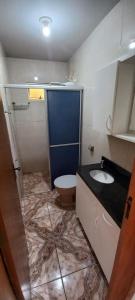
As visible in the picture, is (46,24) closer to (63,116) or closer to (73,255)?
(63,116)

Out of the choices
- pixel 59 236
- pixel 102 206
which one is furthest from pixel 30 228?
pixel 102 206

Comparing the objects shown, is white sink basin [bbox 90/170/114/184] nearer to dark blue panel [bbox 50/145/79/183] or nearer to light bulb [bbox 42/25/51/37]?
dark blue panel [bbox 50/145/79/183]

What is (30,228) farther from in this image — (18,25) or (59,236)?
(18,25)

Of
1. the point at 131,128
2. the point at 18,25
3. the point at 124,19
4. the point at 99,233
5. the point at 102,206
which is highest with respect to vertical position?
the point at 18,25

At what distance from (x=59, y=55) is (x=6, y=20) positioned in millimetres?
1095

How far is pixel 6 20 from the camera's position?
1477mm

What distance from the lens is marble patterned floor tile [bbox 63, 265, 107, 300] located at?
44.6 inches

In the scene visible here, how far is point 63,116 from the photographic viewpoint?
2160 millimetres

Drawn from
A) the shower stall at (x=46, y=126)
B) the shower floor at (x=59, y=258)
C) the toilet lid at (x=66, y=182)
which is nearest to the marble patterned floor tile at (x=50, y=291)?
the shower floor at (x=59, y=258)

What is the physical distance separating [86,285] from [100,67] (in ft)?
7.34

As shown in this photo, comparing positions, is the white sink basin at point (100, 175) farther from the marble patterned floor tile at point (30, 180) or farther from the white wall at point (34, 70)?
the white wall at point (34, 70)

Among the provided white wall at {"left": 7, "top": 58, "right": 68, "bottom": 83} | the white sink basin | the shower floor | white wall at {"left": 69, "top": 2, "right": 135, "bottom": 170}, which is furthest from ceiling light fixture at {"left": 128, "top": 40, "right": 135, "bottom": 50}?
the shower floor

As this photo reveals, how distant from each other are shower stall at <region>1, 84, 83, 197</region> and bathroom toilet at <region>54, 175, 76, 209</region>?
0.34m

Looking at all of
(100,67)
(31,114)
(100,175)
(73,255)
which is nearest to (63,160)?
(100,175)
